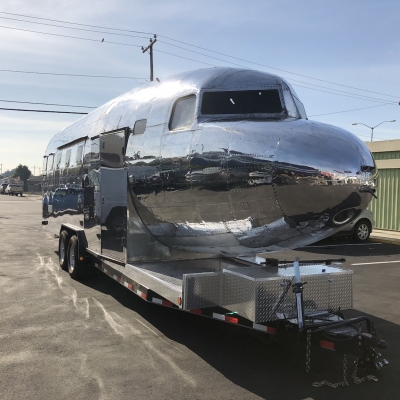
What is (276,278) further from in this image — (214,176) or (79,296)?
(79,296)

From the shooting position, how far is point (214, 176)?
506 cm

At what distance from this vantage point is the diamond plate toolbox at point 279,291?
502 centimetres

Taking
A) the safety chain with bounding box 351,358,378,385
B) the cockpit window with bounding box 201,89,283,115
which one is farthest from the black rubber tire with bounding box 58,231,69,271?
the safety chain with bounding box 351,358,378,385

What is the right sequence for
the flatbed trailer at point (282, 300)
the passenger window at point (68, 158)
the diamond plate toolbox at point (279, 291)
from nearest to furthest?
1. the flatbed trailer at point (282, 300)
2. the diamond plate toolbox at point (279, 291)
3. the passenger window at point (68, 158)

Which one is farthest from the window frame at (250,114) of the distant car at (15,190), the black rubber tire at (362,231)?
the distant car at (15,190)

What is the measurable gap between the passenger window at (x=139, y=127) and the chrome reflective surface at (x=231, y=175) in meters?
0.03

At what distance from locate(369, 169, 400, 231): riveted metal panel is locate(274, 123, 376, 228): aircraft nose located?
50.2ft

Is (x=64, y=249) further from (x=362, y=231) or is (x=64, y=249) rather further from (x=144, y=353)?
(x=362, y=231)

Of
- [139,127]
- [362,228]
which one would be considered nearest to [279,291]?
[139,127]

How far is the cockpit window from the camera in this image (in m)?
5.40

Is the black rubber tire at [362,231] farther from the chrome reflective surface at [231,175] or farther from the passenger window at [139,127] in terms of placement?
the passenger window at [139,127]

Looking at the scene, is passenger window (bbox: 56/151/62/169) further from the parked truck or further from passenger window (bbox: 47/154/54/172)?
the parked truck

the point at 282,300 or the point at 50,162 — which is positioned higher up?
the point at 50,162

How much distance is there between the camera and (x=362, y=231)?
16406 millimetres
